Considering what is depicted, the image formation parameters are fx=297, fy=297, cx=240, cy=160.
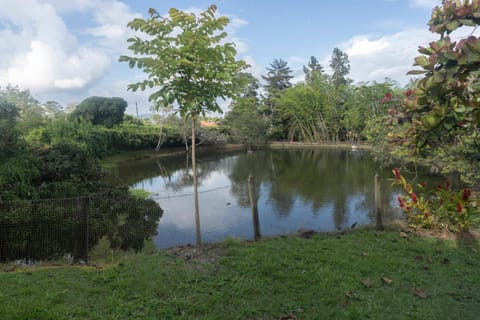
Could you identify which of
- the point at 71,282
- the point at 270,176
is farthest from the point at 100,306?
the point at 270,176

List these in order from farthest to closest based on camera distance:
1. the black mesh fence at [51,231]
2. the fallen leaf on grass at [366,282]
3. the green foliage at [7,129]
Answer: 1. the green foliage at [7,129]
2. the black mesh fence at [51,231]
3. the fallen leaf on grass at [366,282]

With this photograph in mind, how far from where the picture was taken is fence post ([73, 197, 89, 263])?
409 cm

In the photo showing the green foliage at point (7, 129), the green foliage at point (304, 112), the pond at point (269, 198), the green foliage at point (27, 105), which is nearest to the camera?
the green foliage at point (7, 129)

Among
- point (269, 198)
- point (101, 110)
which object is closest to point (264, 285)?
point (269, 198)

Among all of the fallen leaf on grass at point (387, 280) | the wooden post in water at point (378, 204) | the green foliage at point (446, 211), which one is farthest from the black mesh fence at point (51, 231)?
the green foliage at point (446, 211)

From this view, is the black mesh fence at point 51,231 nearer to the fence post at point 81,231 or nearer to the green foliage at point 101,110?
the fence post at point 81,231

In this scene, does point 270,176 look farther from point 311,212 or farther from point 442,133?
→ point 442,133

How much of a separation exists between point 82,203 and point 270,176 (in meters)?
11.9

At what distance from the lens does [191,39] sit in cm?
349

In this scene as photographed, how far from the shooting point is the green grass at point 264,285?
260cm

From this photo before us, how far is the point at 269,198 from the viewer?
10.5 meters

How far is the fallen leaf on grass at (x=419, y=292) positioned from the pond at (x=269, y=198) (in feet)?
12.3

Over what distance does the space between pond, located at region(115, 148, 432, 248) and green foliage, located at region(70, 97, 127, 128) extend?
383 inches

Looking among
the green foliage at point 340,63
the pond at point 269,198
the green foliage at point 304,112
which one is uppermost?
the green foliage at point 340,63
